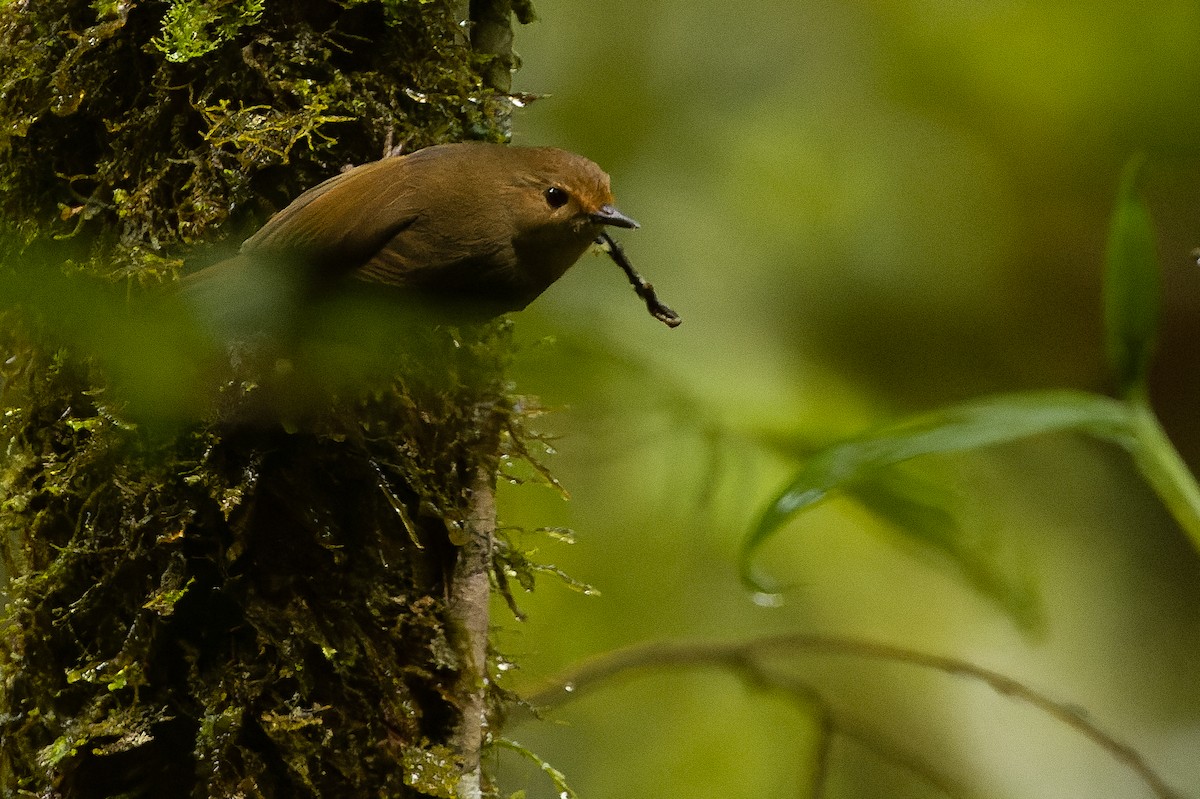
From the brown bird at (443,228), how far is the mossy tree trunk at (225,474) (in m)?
0.06

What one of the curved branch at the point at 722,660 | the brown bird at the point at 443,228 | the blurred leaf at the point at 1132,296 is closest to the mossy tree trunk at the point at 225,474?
the brown bird at the point at 443,228

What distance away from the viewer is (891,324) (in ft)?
9.06

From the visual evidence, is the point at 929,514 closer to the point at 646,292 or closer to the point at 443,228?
the point at 646,292

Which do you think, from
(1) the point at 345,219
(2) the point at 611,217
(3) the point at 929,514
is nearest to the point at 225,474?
(1) the point at 345,219

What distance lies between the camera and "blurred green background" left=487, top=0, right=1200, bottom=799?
246 cm

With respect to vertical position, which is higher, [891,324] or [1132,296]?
[1132,296]

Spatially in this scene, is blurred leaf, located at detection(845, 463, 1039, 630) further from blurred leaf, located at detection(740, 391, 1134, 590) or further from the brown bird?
the brown bird

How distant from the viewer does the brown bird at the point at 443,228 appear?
0.99 metres

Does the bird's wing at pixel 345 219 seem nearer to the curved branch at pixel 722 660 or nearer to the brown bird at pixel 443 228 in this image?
the brown bird at pixel 443 228

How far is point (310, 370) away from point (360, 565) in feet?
0.67

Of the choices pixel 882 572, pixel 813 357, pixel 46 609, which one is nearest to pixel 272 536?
pixel 46 609

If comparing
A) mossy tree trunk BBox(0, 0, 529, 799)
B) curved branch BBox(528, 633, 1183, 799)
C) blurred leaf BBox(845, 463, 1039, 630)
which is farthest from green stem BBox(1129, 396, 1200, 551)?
mossy tree trunk BBox(0, 0, 529, 799)

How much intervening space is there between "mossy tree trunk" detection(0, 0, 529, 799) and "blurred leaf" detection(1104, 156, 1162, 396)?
0.67m

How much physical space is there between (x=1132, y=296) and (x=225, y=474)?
36.6 inches
